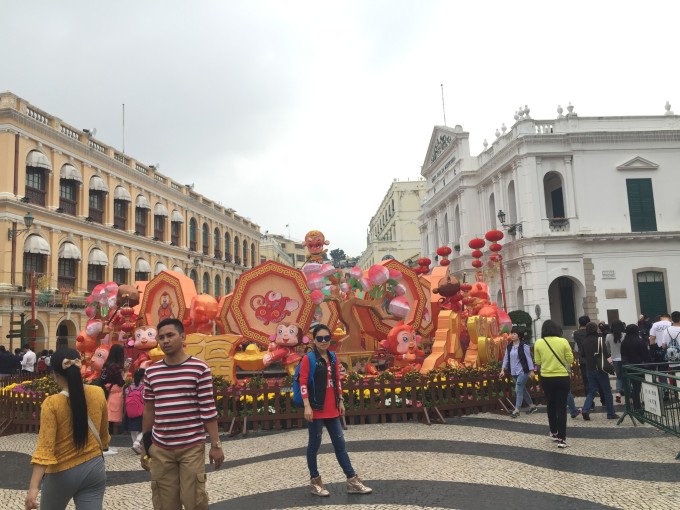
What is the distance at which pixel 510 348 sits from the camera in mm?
9484

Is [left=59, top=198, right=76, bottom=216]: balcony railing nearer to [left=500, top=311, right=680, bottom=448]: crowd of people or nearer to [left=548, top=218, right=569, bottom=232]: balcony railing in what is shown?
[left=548, top=218, right=569, bottom=232]: balcony railing

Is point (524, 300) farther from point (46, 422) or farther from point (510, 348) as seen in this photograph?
point (46, 422)

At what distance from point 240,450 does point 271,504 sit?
2.58 metres

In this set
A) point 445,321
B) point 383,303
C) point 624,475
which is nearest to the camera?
point 624,475

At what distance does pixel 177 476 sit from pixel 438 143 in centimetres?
3643

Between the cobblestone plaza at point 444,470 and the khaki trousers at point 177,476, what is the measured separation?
5.47 ft

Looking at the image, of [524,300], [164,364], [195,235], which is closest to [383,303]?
[164,364]

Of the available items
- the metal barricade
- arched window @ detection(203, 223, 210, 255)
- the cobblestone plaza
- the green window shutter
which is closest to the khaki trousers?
the cobblestone plaza

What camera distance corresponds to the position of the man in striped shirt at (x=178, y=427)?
3510mm

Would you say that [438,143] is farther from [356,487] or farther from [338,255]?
[338,255]

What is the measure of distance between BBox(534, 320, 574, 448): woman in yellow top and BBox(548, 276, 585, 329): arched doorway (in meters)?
19.9

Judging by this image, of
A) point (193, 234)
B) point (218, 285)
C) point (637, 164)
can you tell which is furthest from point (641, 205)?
point (218, 285)

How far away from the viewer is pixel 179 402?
3.54 metres

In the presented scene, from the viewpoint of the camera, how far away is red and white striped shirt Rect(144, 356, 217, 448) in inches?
139
